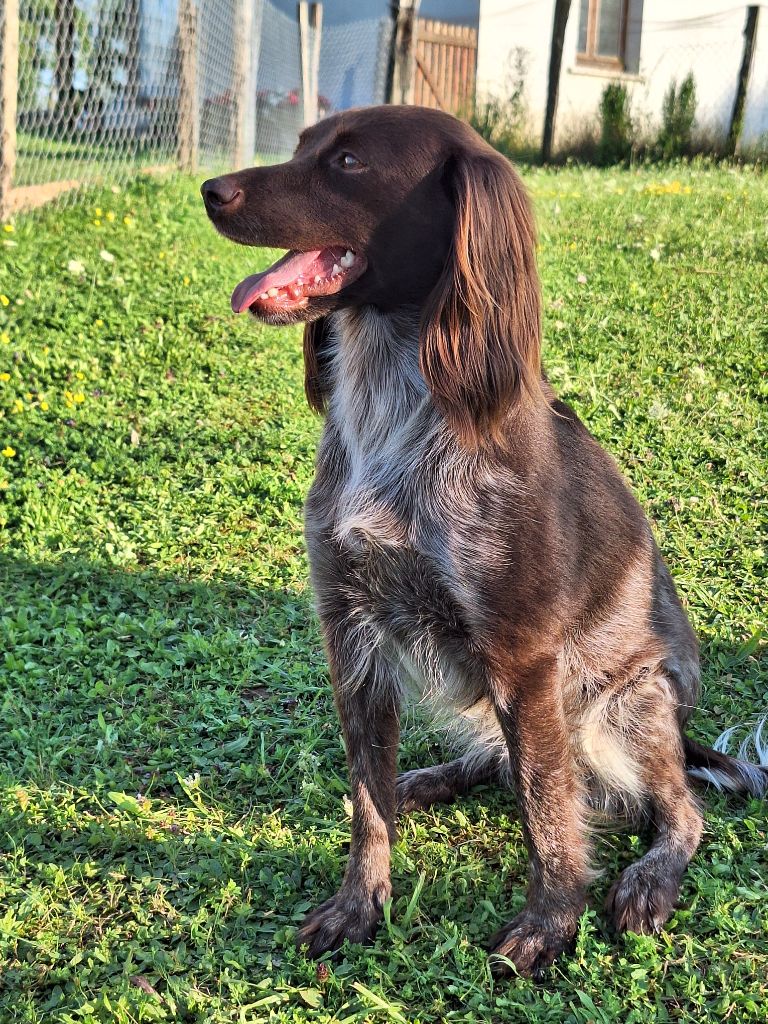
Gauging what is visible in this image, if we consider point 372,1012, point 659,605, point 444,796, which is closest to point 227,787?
point 444,796

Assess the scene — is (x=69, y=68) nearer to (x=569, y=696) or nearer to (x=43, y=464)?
(x=43, y=464)

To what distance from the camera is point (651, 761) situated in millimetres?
2805

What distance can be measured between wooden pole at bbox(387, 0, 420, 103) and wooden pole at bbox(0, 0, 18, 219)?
11.1ft

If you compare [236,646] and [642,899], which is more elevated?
[642,899]

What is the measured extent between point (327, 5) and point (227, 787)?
1472 centimetres

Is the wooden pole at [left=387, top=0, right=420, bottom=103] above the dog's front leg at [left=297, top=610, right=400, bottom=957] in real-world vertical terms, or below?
above

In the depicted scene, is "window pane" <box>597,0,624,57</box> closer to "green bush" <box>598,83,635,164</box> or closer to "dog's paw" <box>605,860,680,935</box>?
"green bush" <box>598,83,635,164</box>

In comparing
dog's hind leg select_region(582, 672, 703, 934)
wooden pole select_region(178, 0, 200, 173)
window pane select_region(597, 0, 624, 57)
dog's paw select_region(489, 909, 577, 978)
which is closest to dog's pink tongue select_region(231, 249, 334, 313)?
dog's hind leg select_region(582, 672, 703, 934)

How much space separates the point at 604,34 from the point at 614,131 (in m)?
3.24

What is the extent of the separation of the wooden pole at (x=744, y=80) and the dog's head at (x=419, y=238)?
12.0 metres

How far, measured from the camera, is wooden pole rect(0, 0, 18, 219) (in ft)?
21.1

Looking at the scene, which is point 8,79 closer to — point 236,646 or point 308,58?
point 236,646

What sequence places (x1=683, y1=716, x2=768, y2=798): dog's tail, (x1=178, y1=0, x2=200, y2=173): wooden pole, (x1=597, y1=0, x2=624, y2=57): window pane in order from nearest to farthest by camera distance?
(x1=683, y1=716, x2=768, y2=798): dog's tail, (x1=178, y1=0, x2=200, y2=173): wooden pole, (x1=597, y1=0, x2=624, y2=57): window pane

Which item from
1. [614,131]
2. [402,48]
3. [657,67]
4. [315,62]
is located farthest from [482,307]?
[657,67]
